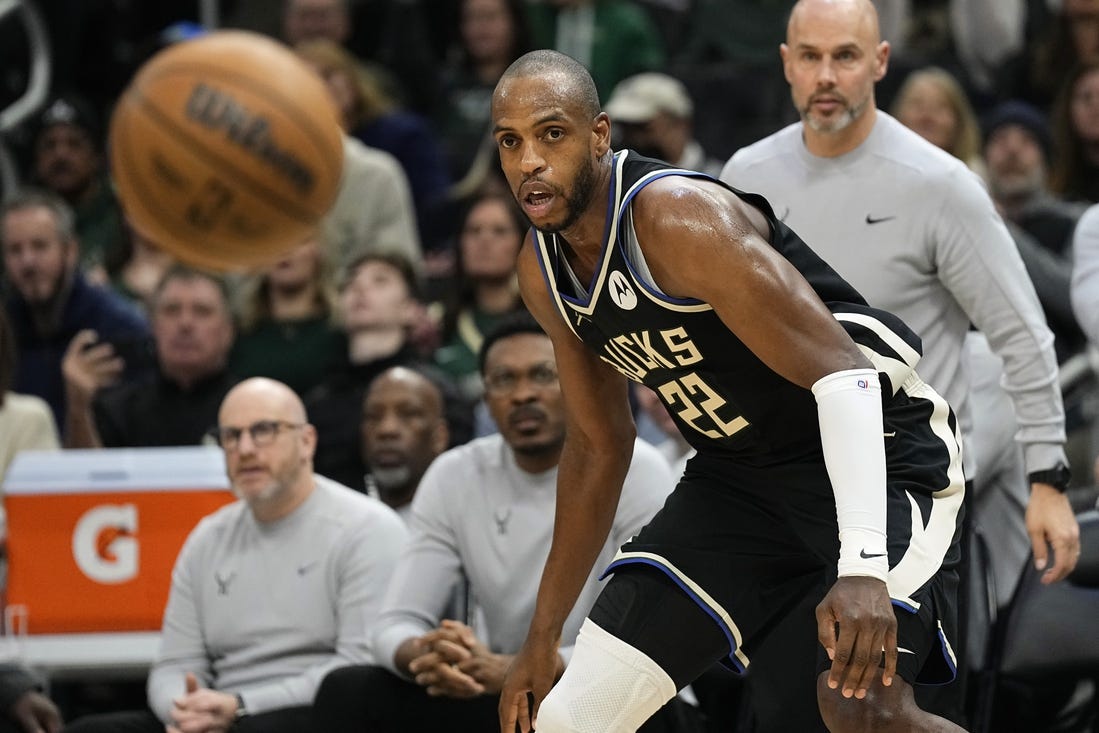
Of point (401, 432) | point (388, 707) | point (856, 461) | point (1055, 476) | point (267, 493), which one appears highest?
point (856, 461)

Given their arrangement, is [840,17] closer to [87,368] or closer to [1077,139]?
[1077,139]

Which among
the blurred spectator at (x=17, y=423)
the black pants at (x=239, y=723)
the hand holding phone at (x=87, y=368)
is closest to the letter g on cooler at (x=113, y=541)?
the black pants at (x=239, y=723)

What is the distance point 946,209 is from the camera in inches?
152

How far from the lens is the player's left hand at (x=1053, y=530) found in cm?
373

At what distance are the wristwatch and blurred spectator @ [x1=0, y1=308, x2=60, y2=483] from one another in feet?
11.7

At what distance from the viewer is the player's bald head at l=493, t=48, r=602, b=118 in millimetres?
3031

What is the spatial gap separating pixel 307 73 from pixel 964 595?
9.62 feet

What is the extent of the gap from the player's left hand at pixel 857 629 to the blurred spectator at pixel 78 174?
18.6 feet

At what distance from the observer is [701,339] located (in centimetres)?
313

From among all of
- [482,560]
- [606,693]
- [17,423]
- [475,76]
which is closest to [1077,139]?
[475,76]

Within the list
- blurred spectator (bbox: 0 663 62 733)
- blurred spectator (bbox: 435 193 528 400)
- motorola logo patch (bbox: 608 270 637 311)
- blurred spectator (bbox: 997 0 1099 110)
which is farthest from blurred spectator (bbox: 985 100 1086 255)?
blurred spectator (bbox: 0 663 62 733)

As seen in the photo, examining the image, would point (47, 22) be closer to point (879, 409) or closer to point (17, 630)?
point (17, 630)

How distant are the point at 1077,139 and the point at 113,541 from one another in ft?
12.3

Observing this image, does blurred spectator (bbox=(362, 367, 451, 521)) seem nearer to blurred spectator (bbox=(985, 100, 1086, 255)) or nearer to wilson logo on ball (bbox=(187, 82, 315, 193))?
wilson logo on ball (bbox=(187, 82, 315, 193))
